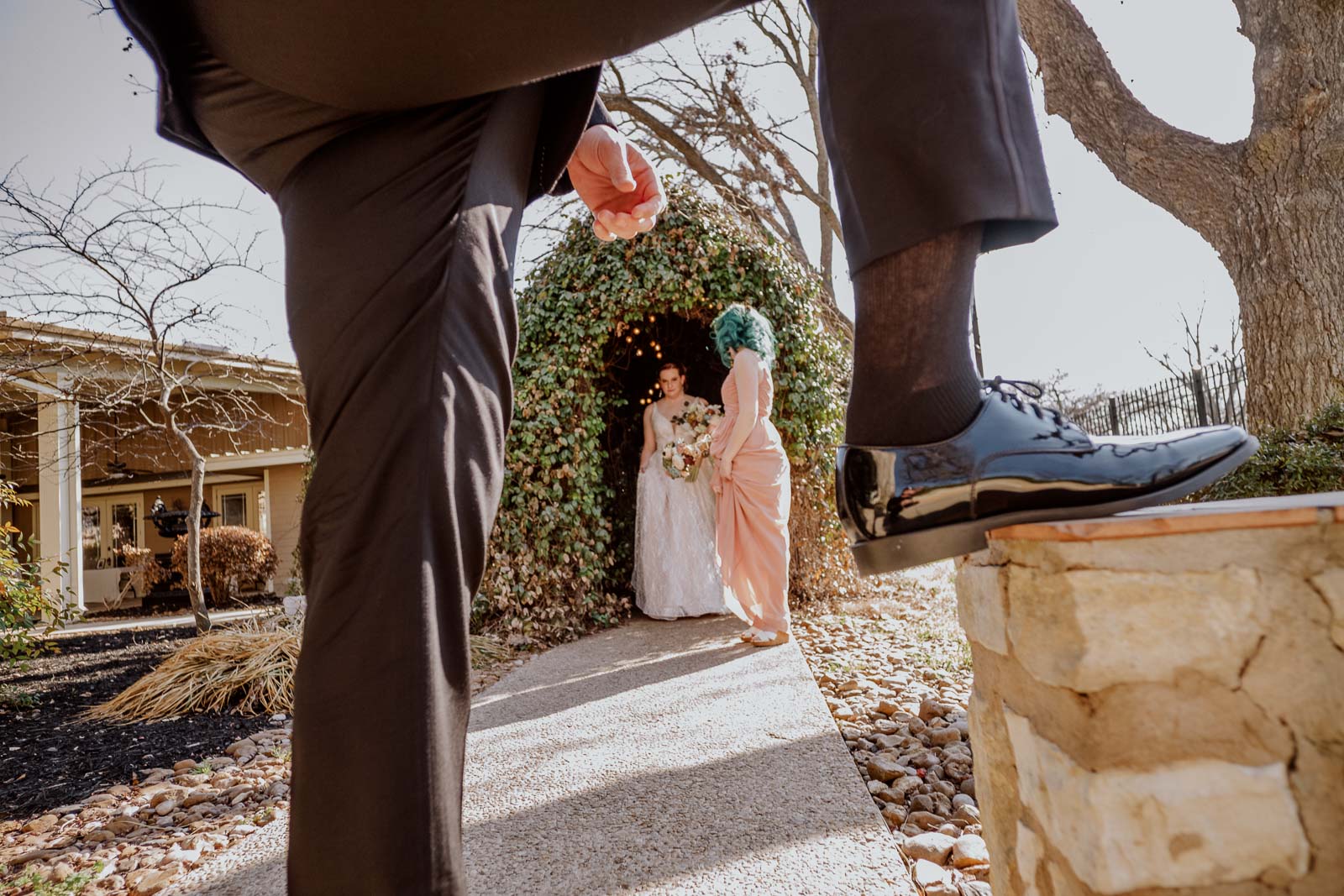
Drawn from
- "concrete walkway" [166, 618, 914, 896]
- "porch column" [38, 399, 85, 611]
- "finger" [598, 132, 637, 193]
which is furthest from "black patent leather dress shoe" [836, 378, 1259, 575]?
"porch column" [38, 399, 85, 611]

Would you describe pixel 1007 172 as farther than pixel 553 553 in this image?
No

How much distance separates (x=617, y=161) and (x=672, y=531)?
468cm

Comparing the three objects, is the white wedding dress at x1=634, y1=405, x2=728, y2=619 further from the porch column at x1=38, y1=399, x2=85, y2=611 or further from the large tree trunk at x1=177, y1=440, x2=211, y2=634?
the porch column at x1=38, y1=399, x2=85, y2=611

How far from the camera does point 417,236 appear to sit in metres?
0.73

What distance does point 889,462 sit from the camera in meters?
0.82

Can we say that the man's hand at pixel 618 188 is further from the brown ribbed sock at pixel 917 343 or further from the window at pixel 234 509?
the window at pixel 234 509

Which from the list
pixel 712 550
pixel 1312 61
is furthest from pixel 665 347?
pixel 1312 61

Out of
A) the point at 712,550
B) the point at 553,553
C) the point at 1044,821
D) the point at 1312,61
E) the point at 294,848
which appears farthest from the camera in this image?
the point at 1312,61

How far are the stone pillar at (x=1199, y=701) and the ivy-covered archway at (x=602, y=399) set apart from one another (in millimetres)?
4420

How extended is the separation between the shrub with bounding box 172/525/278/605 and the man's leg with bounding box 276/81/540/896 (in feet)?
42.1

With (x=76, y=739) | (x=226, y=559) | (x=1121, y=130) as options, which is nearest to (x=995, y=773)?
(x=76, y=739)

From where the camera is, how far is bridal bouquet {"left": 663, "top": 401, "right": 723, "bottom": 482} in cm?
537

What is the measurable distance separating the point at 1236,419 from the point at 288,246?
44.6 feet

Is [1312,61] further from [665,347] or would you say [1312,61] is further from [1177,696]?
[1177,696]
